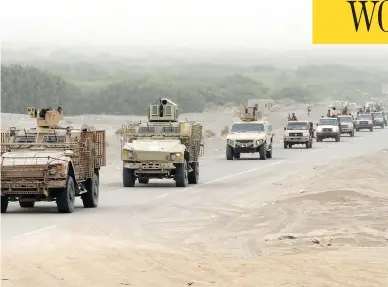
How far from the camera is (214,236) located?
2072 cm

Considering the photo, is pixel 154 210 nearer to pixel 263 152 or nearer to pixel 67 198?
pixel 67 198

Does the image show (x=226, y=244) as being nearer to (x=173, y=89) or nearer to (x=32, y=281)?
(x=32, y=281)

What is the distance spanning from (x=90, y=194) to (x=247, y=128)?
1067 inches

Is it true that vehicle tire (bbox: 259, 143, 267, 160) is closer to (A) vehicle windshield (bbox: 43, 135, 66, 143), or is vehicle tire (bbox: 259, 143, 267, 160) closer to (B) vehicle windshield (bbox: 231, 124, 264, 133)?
(B) vehicle windshield (bbox: 231, 124, 264, 133)

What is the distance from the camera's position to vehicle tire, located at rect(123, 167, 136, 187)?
33.8 metres

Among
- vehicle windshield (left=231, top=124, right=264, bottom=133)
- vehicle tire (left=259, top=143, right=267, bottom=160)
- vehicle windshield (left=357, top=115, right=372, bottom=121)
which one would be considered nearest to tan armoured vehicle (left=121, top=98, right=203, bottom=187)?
vehicle tire (left=259, top=143, right=267, bottom=160)

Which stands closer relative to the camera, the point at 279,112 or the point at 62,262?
the point at 62,262

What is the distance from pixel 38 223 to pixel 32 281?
8.55 meters

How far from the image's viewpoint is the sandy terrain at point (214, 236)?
47.2 ft

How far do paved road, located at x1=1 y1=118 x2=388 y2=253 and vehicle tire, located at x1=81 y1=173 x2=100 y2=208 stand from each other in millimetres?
215

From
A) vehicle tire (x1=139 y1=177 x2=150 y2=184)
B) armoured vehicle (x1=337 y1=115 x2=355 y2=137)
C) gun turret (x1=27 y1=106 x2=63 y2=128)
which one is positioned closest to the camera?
gun turret (x1=27 y1=106 x2=63 y2=128)

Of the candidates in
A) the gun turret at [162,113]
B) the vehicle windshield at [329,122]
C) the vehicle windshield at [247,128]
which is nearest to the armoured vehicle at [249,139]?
the vehicle windshield at [247,128]

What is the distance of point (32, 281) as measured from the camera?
13719 mm

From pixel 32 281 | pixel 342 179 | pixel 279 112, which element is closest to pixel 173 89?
pixel 279 112
